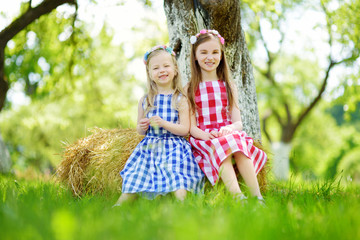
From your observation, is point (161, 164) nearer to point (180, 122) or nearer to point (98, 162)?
point (180, 122)

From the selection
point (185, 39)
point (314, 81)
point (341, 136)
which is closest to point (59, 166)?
point (185, 39)

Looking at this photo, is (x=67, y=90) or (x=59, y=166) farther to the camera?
(x=67, y=90)

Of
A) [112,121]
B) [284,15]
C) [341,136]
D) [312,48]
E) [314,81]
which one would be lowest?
[341,136]

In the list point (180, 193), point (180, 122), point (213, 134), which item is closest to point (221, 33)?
point (180, 122)

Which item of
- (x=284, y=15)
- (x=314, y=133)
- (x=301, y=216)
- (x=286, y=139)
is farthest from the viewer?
(x=314, y=133)

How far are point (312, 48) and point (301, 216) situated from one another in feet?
45.1

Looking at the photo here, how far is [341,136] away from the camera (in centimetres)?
2398

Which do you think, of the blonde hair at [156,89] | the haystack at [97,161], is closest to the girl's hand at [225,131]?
the blonde hair at [156,89]

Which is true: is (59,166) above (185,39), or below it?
below

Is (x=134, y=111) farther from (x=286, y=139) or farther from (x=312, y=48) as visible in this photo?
(x=312, y=48)

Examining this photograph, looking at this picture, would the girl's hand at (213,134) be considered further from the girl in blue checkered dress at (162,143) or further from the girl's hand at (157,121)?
the girl's hand at (157,121)

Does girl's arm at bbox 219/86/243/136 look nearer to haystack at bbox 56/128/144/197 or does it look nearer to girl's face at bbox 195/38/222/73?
girl's face at bbox 195/38/222/73

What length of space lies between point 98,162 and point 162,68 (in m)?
1.19

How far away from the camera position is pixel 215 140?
9.73ft
